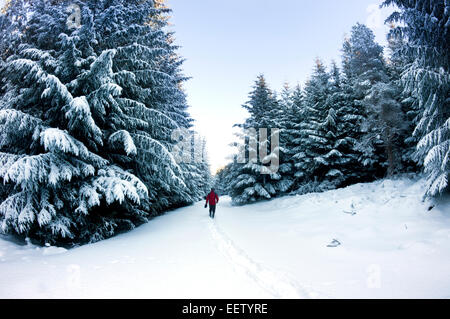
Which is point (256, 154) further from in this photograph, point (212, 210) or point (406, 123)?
point (406, 123)

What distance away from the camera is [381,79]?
14375mm

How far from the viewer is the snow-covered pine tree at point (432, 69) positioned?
6.64 meters

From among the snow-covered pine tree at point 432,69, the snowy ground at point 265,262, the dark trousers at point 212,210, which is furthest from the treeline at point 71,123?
the snow-covered pine tree at point 432,69

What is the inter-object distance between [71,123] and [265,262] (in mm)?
7451

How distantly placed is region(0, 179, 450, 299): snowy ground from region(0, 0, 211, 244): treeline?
1317 millimetres

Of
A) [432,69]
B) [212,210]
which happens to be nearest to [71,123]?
[212,210]

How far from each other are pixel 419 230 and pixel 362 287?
14.5 ft

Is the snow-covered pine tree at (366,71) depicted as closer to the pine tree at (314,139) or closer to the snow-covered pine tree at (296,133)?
the pine tree at (314,139)

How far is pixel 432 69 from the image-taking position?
7309 millimetres

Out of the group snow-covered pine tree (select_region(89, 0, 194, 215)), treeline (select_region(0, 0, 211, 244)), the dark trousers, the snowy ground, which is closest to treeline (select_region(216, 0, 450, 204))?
the snowy ground

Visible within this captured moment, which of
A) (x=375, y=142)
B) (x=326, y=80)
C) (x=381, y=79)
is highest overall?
(x=326, y=80)

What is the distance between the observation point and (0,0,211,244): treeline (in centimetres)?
618
